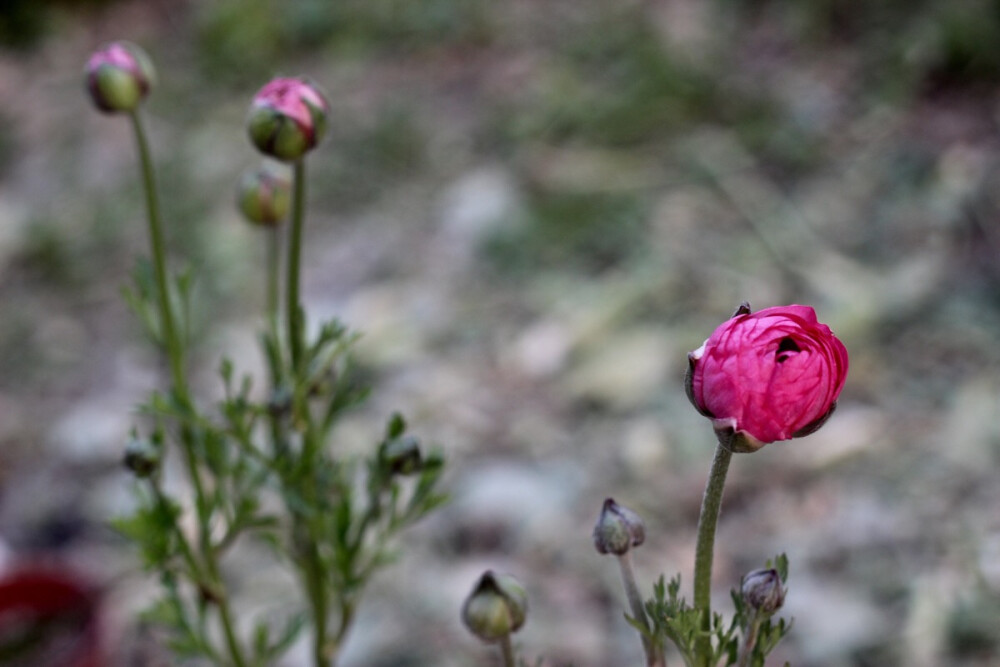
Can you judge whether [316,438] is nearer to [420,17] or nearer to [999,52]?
[999,52]

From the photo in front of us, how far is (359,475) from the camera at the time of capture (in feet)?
5.07

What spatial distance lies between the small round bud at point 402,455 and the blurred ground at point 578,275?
47cm

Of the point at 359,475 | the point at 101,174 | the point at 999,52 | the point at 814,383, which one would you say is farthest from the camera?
the point at 101,174

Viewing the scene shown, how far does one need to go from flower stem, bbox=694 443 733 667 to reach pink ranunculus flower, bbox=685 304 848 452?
0.02m

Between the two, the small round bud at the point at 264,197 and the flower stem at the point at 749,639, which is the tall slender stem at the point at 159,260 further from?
Answer: the flower stem at the point at 749,639

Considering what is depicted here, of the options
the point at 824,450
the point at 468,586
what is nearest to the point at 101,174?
the point at 468,586

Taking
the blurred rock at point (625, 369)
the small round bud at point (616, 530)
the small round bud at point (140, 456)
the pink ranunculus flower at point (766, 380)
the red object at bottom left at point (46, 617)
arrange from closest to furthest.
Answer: the pink ranunculus flower at point (766, 380)
the small round bud at point (616, 530)
the small round bud at point (140, 456)
the red object at bottom left at point (46, 617)
the blurred rock at point (625, 369)

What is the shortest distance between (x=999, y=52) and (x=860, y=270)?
53 centimetres

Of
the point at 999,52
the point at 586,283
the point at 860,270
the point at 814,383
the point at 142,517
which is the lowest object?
the point at 814,383

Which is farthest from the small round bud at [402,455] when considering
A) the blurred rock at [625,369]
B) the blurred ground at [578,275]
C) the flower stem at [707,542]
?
the blurred rock at [625,369]

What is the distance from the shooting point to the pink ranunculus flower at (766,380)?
51 centimetres

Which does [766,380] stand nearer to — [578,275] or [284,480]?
[284,480]

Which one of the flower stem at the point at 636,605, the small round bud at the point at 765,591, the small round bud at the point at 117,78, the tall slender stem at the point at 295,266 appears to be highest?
the small round bud at the point at 117,78

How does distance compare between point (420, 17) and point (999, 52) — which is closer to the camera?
point (999, 52)
